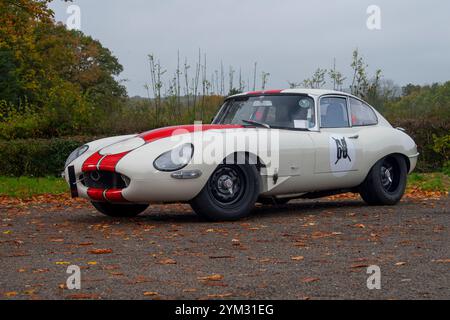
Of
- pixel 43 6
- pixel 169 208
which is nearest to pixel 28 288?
pixel 169 208

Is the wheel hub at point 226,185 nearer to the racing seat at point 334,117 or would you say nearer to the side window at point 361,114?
the racing seat at point 334,117

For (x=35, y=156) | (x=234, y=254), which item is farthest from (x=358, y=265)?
(x=35, y=156)

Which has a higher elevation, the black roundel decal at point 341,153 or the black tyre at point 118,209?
the black roundel decal at point 341,153

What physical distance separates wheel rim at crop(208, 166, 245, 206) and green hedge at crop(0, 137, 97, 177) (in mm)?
10919

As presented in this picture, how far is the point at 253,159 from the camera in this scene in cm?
894

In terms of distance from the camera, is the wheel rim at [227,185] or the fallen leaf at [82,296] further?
the wheel rim at [227,185]

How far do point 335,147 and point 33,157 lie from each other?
10988 mm

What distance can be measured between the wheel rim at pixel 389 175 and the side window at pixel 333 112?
2.61ft

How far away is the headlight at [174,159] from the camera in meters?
8.41

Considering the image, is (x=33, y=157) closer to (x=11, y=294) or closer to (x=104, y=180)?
(x=104, y=180)

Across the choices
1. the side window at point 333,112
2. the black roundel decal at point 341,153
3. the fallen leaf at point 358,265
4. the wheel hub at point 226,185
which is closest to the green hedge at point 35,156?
the side window at point 333,112

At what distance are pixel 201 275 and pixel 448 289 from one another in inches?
63.3

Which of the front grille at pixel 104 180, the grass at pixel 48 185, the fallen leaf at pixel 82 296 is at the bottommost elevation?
the grass at pixel 48 185

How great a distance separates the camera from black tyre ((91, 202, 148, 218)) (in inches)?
386
